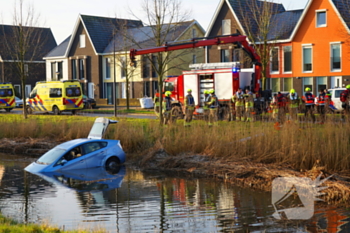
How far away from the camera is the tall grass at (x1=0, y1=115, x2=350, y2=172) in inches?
567

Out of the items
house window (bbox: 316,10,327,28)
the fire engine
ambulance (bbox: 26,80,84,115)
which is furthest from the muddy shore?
house window (bbox: 316,10,327,28)

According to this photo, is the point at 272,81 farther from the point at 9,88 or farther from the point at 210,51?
the point at 9,88

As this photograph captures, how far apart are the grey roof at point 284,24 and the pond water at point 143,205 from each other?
87.1ft

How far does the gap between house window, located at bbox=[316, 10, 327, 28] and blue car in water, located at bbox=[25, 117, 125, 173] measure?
85.5 ft

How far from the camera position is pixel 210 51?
45.9 metres

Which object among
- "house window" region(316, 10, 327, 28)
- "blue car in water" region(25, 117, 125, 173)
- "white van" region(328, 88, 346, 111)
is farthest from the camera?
"house window" region(316, 10, 327, 28)

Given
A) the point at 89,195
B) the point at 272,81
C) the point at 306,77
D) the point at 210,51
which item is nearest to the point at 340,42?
the point at 306,77

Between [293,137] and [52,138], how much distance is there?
12.1 m

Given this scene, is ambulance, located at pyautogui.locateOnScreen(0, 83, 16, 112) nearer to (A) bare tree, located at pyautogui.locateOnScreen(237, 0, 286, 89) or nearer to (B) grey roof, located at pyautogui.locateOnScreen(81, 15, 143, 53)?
(B) grey roof, located at pyautogui.locateOnScreen(81, 15, 143, 53)

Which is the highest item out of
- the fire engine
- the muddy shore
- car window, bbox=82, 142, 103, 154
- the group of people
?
the fire engine

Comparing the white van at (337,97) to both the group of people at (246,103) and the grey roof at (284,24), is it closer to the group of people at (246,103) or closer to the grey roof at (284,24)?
the group of people at (246,103)

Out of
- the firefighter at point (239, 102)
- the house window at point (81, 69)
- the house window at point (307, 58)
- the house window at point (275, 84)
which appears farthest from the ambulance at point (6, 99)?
the firefighter at point (239, 102)

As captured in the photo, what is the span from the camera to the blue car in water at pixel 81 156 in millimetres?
16844

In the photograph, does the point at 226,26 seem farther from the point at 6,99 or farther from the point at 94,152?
the point at 94,152
